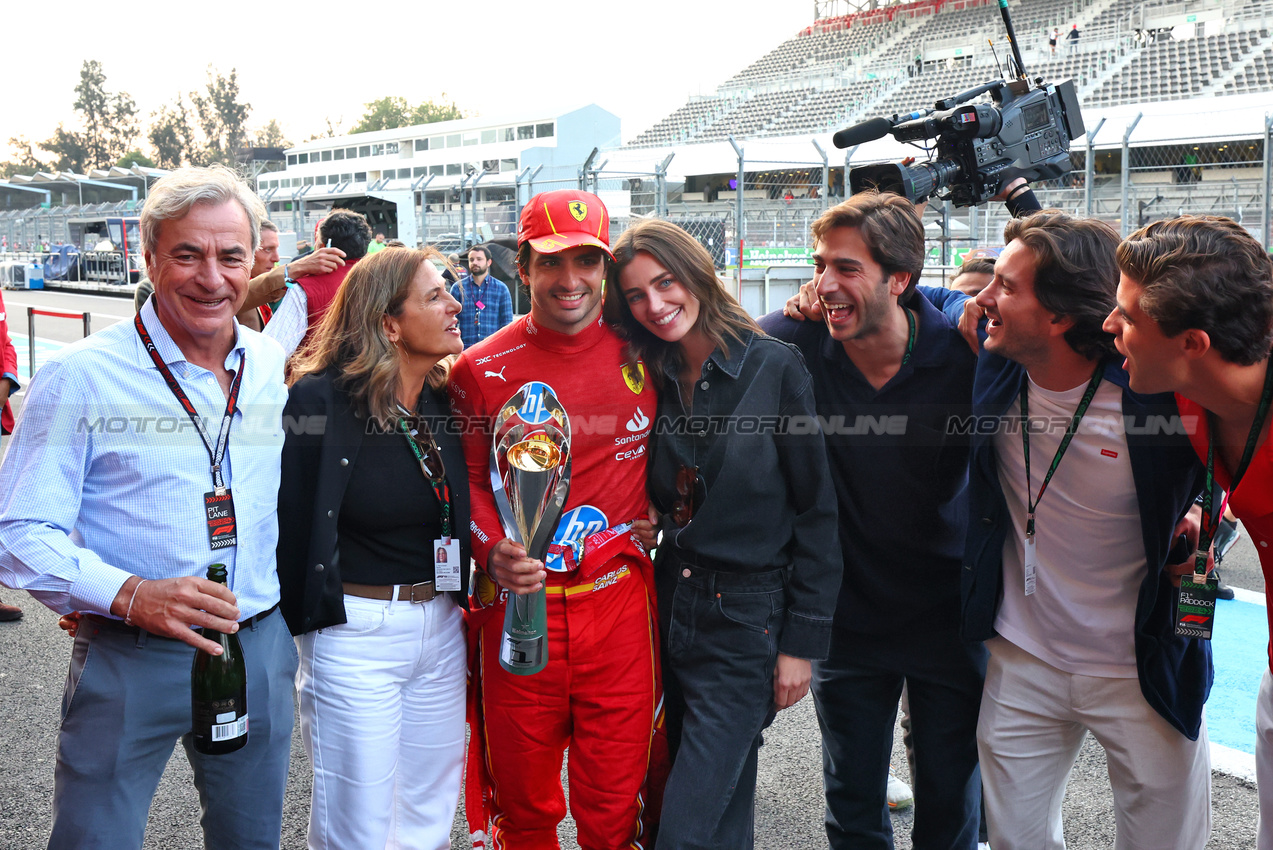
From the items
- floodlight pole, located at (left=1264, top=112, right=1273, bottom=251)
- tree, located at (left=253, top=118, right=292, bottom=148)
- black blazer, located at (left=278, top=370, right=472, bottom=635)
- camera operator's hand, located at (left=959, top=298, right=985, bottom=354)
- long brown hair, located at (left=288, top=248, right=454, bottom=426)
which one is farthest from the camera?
tree, located at (left=253, top=118, right=292, bottom=148)

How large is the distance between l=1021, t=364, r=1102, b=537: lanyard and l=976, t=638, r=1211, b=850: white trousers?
0.37 metres

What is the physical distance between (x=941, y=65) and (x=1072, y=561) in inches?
1479

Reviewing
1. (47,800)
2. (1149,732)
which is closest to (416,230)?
(47,800)

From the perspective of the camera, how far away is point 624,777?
2.52m

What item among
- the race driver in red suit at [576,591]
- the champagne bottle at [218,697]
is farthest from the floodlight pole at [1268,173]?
the champagne bottle at [218,697]

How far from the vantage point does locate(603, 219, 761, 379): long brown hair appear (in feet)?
8.27

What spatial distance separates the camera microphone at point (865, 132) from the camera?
Result: 3.61 meters

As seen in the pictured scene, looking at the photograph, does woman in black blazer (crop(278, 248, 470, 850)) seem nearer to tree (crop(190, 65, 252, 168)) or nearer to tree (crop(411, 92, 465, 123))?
tree (crop(411, 92, 465, 123))

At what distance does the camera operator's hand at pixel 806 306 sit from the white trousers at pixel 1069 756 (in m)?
1.07

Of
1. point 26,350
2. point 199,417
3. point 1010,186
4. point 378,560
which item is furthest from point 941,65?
point 199,417

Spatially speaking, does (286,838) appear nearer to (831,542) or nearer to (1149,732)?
(831,542)

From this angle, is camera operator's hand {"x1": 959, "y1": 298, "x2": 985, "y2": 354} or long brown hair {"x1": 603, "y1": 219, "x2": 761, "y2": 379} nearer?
long brown hair {"x1": 603, "y1": 219, "x2": 761, "y2": 379}

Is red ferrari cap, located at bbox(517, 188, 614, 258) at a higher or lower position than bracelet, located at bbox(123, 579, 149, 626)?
higher

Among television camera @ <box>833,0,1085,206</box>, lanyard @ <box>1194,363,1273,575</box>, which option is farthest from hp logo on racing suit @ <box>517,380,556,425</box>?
lanyard @ <box>1194,363,1273,575</box>
